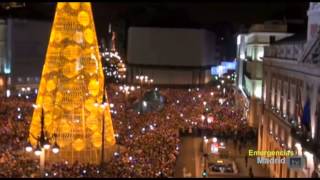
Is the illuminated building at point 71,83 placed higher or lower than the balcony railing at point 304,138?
higher

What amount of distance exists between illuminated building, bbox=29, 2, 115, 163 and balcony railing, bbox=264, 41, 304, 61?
10266 mm

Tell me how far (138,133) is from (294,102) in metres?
9.58

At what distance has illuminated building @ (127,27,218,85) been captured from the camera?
306 ft

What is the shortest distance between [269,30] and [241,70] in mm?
12379

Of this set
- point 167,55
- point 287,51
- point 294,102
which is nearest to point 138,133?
point 294,102

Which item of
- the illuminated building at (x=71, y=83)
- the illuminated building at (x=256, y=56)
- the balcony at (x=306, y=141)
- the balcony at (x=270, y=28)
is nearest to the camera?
the balcony at (x=306, y=141)

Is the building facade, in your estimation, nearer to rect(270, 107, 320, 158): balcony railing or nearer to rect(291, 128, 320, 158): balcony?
rect(270, 107, 320, 158): balcony railing

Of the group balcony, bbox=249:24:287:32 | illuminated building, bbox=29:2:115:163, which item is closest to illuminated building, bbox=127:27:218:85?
balcony, bbox=249:24:287:32

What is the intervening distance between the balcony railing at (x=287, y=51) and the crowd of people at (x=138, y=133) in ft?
22.3

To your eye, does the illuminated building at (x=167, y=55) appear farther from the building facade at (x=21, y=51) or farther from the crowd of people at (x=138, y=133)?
the crowd of people at (x=138, y=133)

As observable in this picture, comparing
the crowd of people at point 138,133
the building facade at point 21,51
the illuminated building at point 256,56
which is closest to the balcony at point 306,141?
the crowd of people at point 138,133

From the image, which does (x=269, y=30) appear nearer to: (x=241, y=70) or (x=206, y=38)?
(x=241, y=70)

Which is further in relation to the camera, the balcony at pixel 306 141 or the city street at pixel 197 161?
the city street at pixel 197 161

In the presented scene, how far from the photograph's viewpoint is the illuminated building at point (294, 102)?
26.7 m
